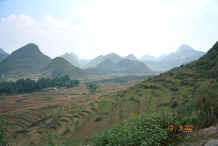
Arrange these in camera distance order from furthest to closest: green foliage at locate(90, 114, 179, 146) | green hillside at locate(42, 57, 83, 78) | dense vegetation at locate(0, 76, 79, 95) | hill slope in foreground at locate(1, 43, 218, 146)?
green hillside at locate(42, 57, 83, 78)
dense vegetation at locate(0, 76, 79, 95)
hill slope in foreground at locate(1, 43, 218, 146)
green foliage at locate(90, 114, 179, 146)

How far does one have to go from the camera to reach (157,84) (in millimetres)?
33438

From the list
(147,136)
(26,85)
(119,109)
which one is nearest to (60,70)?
(26,85)

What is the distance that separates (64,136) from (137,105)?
11540 millimetres

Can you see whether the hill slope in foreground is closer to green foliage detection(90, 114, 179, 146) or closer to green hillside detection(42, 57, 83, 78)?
green foliage detection(90, 114, 179, 146)

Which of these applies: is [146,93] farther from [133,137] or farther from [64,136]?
[133,137]

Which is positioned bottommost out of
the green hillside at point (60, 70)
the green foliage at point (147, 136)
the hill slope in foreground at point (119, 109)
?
Answer: the hill slope in foreground at point (119, 109)

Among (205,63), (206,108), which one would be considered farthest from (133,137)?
(205,63)

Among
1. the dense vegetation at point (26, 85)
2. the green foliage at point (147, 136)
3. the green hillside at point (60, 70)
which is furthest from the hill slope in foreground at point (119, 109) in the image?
the green hillside at point (60, 70)

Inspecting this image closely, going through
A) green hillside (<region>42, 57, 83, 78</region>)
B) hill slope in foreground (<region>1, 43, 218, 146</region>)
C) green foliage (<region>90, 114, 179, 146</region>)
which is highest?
green hillside (<region>42, 57, 83, 78</region>)

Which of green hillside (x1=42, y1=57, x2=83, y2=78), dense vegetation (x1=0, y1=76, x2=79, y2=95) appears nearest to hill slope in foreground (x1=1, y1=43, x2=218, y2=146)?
dense vegetation (x1=0, y1=76, x2=79, y2=95)

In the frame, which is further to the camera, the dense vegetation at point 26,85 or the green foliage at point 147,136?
the dense vegetation at point 26,85

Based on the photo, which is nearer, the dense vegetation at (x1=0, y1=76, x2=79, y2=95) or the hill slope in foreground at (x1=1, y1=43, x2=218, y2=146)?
the hill slope in foreground at (x1=1, y1=43, x2=218, y2=146)

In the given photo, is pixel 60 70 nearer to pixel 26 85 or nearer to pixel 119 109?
pixel 26 85

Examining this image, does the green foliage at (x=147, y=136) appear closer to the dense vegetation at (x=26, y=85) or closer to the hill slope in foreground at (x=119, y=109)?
the hill slope in foreground at (x=119, y=109)
